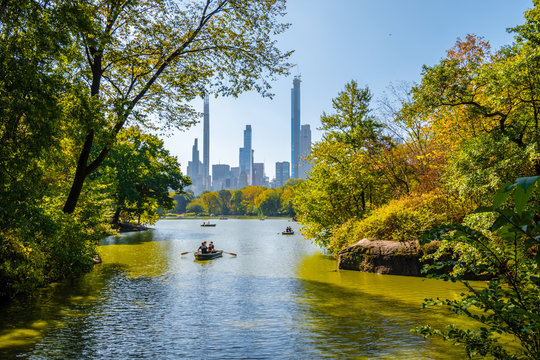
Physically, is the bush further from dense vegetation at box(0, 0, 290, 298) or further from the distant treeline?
the distant treeline

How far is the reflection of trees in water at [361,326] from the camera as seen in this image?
8.80 m

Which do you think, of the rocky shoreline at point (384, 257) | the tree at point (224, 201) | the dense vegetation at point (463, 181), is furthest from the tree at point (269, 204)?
the rocky shoreline at point (384, 257)

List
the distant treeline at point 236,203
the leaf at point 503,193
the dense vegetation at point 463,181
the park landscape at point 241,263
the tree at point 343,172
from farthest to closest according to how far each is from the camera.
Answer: the distant treeline at point 236,203 < the tree at point 343,172 < the park landscape at point 241,263 < the dense vegetation at point 463,181 < the leaf at point 503,193

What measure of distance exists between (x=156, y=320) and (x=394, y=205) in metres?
14.2

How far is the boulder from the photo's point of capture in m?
18.7

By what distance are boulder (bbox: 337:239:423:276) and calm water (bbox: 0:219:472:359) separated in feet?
2.92

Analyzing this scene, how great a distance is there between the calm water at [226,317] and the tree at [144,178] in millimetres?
25123

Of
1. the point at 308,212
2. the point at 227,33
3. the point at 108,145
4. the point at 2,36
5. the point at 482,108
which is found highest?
the point at 227,33

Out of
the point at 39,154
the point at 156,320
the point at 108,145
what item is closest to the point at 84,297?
the point at 156,320

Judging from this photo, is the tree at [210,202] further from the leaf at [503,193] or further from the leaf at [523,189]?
the leaf at [523,189]

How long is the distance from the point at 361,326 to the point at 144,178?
41960 millimetres

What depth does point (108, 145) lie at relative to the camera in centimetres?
1331

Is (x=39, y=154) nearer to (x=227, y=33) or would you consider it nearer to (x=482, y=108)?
(x=227, y=33)

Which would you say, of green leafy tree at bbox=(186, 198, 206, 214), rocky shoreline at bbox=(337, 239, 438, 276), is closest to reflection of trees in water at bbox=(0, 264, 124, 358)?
rocky shoreline at bbox=(337, 239, 438, 276)
